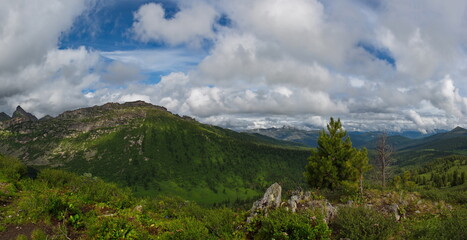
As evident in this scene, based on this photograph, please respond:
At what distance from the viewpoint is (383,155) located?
132ft

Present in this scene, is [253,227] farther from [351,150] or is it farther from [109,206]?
[351,150]

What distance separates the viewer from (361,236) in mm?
11000

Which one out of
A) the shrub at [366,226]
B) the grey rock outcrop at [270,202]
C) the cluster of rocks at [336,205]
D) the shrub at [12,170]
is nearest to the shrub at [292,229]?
the shrub at [366,226]

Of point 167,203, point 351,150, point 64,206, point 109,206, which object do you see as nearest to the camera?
Answer: point 64,206

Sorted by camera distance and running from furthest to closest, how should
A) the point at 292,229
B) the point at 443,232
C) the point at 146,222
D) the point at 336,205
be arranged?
the point at 336,205, the point at 146,222, the point at 292,229, the point at 443,232

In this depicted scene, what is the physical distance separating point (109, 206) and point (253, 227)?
9.55 m

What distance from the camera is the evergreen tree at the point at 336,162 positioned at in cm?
3446

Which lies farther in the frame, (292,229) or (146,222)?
(146,222)

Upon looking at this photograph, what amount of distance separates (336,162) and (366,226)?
25.8 m

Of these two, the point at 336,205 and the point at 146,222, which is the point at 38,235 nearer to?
the point at 146,222

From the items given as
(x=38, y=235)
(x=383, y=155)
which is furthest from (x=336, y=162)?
(x=38, y=235)

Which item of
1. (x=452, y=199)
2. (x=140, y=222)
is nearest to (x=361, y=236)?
(x=140, y=222)

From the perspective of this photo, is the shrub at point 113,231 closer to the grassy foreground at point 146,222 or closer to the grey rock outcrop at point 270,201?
the grassy foreground at point 146,222

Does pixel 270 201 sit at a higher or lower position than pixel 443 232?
lower
